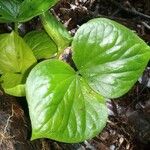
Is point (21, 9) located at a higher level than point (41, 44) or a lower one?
higher

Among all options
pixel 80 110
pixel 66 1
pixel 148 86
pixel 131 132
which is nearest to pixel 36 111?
pixel 80 110

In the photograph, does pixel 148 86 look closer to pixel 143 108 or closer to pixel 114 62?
pixel 143 108

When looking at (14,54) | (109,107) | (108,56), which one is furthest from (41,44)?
(109,107)

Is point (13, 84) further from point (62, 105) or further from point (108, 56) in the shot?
point (108, 56)

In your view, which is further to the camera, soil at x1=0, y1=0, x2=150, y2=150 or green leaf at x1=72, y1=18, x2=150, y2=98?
soil at x1=0, y1=0, x2=150, y2=150

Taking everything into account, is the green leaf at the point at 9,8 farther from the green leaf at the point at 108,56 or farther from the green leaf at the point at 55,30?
the green leaf at the point at 108,56

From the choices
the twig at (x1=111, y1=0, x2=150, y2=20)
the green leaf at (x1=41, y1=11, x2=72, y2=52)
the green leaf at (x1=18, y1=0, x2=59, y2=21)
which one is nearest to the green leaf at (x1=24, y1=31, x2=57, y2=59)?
the green leaf at (x1=41, y1=11, x2=72, y2=52)

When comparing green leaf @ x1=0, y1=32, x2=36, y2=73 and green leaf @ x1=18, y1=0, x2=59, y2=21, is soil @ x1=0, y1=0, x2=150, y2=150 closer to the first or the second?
green leaf @ x1=0, y1=32, x2=36, y2=73
